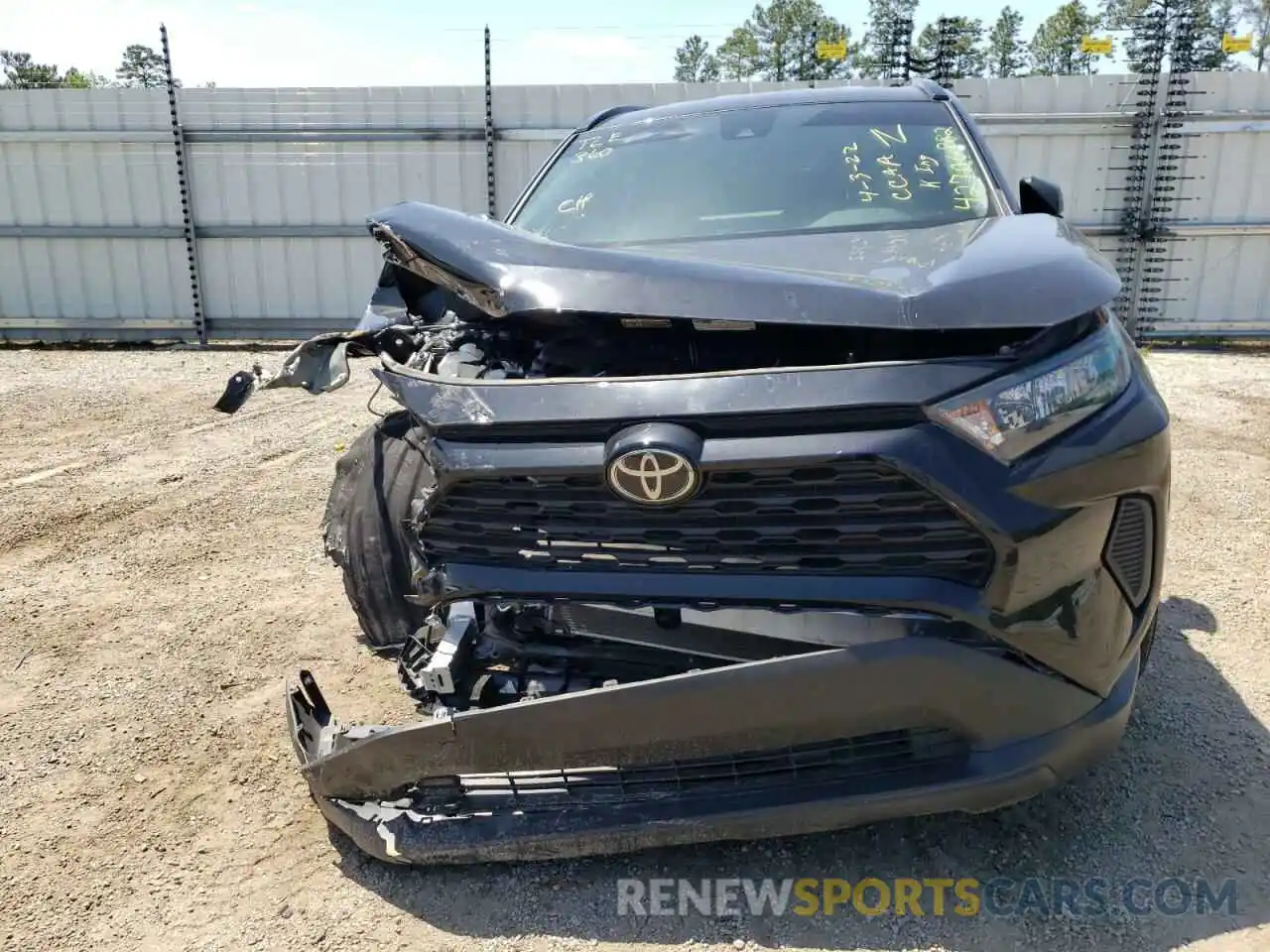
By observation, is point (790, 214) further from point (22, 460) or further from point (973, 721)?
point (22, 460)

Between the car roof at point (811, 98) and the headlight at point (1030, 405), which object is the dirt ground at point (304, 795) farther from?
the car roof at point (811, 98)

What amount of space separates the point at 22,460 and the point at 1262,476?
7505 millimetres

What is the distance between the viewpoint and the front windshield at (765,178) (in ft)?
9.43

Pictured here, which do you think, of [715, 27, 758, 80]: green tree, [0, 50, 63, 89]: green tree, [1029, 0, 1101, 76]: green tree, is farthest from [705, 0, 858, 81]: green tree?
[0, 50, 63, 89]: green tree

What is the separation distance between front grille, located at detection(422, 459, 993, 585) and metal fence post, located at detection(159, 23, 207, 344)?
32.9 ft

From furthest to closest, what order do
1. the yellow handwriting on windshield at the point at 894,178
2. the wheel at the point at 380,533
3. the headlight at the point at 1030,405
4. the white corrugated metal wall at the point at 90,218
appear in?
1. the white corrugated metal wall at the point at 90,218
2. the yellow handwriting on windshield at the point at 894,178
3. the wheel at the point at 380,533
4. the headlight at the point at 1030,405

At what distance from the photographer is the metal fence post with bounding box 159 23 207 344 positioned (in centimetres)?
1025

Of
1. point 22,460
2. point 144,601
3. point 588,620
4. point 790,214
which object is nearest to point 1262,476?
point 790,214

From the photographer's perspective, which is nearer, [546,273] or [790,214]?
[546,273]

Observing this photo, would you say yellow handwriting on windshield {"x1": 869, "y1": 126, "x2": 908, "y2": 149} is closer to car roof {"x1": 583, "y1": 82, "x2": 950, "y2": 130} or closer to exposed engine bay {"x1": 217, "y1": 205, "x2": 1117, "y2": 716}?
car roof {"x1": 583, "y1": 82, "x2": 950, "y2": 130}

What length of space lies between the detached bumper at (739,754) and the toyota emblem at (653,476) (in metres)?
0.36

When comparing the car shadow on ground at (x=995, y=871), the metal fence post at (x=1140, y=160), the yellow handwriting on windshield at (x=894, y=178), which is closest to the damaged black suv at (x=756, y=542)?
the car shadow on ground at (x=995, y=871)

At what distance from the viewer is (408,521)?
84.4 inches

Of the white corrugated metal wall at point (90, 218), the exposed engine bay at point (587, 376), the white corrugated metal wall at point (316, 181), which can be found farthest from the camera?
the white corrugated metal wall at point (90, 218)
